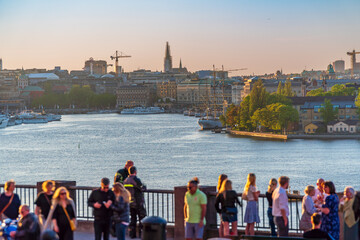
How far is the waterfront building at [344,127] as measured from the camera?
212 ft

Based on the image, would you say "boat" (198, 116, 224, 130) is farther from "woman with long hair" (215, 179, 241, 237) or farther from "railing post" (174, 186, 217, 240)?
"woman with long hair" (215, 179, 241, 237)

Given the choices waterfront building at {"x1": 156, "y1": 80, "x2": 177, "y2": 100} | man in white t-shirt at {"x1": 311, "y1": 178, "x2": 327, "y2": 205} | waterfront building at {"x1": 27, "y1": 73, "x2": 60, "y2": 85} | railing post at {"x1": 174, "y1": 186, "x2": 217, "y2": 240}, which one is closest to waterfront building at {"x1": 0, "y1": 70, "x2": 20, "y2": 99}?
waterfront building at {"x1": 27, "y1": 73, "x2": 60, "y2": 85}

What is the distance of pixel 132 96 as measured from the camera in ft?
528

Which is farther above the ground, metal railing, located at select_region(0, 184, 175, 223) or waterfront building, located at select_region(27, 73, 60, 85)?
waterfront building, located at select_region(27, 73, 60, 85)

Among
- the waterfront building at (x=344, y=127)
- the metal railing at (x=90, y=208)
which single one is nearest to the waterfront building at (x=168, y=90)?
the waterfront building at (x=344, y=127)

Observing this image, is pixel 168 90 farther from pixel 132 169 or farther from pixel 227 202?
pixel 227 202

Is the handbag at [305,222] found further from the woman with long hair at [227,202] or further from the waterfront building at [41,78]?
the waterfront building at [41,78]

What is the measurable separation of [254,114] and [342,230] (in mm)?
58399

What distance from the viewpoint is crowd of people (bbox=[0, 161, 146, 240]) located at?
21.1 feet

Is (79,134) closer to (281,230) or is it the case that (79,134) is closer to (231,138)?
(231,138)

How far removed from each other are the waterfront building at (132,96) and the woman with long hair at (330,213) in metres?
150

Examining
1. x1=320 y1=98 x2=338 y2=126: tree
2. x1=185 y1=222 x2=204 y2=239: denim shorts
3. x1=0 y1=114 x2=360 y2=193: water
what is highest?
x1=185 y1=222 x2=204 y2=239: denim shorts

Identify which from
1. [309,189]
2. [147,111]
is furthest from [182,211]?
[147,111]

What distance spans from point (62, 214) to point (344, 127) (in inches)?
2344
